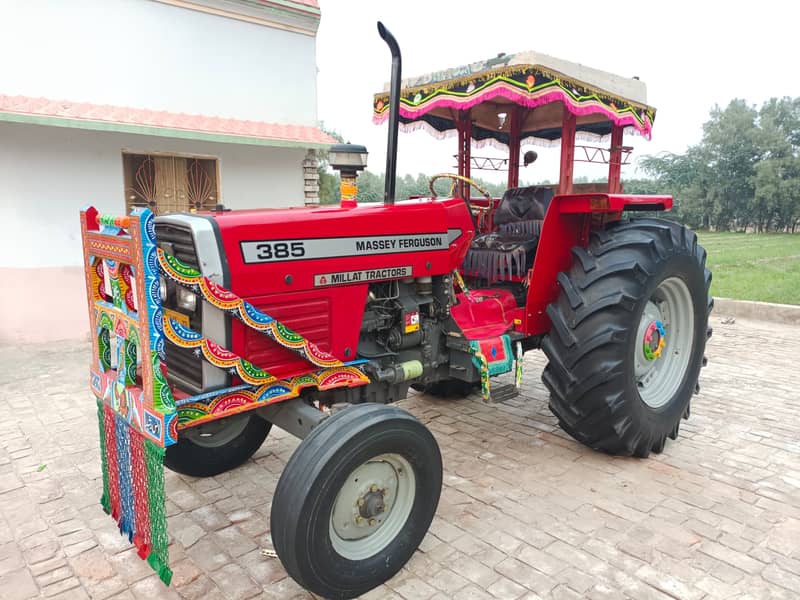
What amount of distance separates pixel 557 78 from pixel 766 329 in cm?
557

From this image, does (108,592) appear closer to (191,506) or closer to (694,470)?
(191,506)

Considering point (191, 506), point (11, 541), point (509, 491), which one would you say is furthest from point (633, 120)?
point (11, 541)

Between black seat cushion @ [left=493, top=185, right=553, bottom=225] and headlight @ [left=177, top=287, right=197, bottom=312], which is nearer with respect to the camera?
headlight @ [left=177, top=287, right=197, bottom=312]

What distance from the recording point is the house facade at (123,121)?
648cm

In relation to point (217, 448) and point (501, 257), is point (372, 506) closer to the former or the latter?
point (217, 448)

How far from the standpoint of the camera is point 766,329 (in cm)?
722

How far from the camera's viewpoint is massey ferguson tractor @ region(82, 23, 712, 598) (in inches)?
88.6

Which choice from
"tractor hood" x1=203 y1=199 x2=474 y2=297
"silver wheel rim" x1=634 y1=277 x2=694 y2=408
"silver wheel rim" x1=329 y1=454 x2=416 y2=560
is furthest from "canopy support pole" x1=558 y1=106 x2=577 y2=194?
"silver wheel rim" x1=329 y1=454 x2=416 y2=560

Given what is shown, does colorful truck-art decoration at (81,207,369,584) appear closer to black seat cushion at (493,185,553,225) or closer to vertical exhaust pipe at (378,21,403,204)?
vertical exhaust pipe at (378,21,403,204)

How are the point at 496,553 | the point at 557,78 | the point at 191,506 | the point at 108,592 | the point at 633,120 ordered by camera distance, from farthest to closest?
the point at 633,120, the point at 557,78, the point at 191,506, the point at 496,553, the point at 108,592

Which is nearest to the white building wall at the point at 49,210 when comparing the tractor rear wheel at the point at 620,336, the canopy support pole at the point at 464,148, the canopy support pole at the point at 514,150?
the canopy support pole at the point at 464,148

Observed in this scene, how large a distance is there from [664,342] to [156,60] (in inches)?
266

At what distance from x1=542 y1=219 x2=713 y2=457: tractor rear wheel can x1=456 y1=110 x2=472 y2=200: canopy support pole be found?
1.23 m

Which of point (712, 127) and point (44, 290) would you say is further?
point (712, 127)
